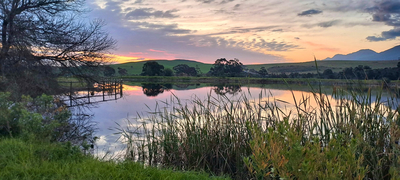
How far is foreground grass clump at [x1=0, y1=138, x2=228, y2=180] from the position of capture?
3934 mm

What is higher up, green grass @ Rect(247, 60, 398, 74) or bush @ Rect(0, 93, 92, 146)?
green grass @ Rect(247, 60, 398, 74)

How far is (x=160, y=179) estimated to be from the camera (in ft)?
12.9

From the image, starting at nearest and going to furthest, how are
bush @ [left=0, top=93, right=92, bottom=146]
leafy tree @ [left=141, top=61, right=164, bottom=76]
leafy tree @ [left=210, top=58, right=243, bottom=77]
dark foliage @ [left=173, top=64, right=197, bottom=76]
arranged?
bush @ [left=0, top=93, right=92, bottom=146], leafy tree @ [left=141, top=61, right=164, bottom=76], leafy tree @ [left=210, top=58, right=243, bottom=77], dark foliage @ [left=173, top=64, right=197, bottom=76]

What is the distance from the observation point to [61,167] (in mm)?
4355

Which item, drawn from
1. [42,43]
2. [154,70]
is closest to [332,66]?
[154,70]

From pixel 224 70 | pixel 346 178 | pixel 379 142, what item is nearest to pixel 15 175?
pixel 346 178

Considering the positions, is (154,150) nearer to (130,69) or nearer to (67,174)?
(67,174)

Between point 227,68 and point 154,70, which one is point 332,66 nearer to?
point 227,68

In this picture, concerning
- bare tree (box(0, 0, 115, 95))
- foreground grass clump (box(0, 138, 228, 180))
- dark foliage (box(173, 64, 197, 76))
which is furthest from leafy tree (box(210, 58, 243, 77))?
foreground grass clump (box(0, 138, 228, 180))

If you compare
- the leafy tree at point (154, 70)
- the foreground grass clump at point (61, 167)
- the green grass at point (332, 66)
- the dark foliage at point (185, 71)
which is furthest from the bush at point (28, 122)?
the dark foliage at point (185, 71)

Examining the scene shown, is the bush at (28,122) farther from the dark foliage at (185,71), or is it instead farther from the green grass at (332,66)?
the dark foliage at (185,71)

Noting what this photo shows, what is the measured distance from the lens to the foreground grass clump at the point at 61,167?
3934 millimetres

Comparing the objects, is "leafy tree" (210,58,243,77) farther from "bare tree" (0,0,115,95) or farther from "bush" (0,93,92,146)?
"bush" (0,93,92,146)

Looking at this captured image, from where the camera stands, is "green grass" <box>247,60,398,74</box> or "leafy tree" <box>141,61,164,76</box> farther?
"leafy tree" <box>141,61,164,76</box>
